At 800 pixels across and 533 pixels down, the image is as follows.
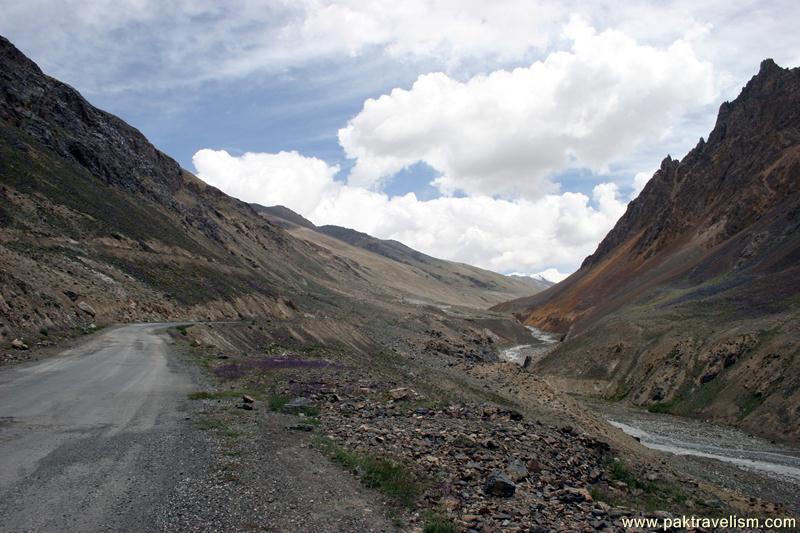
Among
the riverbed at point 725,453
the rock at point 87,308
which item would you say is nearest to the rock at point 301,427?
the riverbed at point 725,453

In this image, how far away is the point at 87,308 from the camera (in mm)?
32438

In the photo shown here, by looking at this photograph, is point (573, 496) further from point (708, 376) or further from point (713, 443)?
point (708, 376)

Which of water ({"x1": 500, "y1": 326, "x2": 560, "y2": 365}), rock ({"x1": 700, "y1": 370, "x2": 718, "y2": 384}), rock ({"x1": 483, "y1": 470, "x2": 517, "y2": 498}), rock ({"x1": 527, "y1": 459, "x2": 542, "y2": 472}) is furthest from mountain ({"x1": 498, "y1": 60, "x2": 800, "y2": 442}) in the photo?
rock ({"x1": 483, "y1": 470, "x2": 517, "y2": 498})

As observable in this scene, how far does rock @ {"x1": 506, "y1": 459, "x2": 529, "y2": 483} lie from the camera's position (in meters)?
11.7

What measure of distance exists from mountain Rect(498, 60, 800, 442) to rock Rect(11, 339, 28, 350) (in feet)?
125

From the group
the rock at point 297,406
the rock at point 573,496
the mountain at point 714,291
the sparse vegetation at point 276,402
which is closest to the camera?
the rock at point 573,496

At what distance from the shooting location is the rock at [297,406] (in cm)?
1566

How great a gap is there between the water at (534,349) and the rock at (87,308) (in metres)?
51.2

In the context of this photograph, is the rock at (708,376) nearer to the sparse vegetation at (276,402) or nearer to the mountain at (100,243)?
the mountain at (100,243)

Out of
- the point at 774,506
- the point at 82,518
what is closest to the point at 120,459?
the point at 82,518

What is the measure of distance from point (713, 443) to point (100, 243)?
164ft

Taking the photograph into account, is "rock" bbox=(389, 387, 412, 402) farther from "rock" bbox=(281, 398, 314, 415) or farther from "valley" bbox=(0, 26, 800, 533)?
"rock" bbox=(281, 398, 314, 415)

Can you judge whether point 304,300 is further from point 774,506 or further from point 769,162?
point 769,162

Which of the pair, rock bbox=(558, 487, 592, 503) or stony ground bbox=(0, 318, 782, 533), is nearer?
stony ground bbox=(0, 318, 782, 533)
